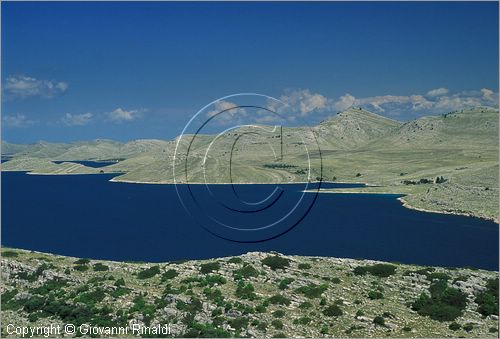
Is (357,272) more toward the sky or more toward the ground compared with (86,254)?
more toward the sky

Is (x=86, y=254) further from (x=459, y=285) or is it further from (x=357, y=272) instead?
(x=459, y=285)

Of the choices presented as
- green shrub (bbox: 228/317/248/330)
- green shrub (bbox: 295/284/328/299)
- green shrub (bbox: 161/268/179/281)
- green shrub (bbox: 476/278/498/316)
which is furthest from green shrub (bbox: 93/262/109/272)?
green shrub (bbox: 476/278/498/316)

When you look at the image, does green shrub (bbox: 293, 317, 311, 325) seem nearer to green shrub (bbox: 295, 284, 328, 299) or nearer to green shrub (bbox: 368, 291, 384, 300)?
green shrub (bbox: 295, 284, 328, 299)

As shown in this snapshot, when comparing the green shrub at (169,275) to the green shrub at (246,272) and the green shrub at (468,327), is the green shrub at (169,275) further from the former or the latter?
the green shrub at (468,327)

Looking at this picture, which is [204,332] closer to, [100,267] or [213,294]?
[213,294]

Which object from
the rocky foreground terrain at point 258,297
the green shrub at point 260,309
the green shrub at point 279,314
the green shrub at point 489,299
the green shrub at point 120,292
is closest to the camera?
the rocky foreground terrain at point 258,297

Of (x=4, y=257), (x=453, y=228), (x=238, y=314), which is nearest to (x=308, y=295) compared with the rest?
(x=238, y=314)

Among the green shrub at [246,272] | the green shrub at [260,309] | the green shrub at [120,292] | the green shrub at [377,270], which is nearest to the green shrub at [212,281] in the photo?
the green shrub at [246,272]
